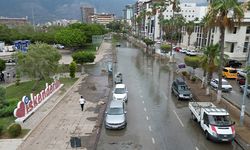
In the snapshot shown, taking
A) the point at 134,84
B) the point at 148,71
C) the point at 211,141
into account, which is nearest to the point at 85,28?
the point at 148,71

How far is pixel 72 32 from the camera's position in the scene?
74375 mm

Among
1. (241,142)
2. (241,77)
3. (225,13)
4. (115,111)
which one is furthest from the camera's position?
(241,77)

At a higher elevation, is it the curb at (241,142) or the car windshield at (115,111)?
the car windshield at (115,111)

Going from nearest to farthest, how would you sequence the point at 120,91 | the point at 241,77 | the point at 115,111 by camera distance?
the point at 115,111, the point at 120,91, the point at 241,77

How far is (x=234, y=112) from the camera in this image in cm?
2592

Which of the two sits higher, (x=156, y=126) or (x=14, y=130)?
(x=14, y=130)

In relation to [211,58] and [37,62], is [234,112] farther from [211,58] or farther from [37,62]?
[37,62]

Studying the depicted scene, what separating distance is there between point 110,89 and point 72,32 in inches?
1699

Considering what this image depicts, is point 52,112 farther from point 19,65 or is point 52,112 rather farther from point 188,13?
point 188,13

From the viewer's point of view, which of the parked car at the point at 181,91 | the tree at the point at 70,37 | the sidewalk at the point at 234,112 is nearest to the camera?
the sidewalk at the point at 234,112

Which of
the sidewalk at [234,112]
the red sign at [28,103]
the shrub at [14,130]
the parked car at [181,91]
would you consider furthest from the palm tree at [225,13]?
the shrub at [14,130]

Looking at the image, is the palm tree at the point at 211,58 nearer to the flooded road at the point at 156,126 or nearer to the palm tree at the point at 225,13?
the palm tree at the point at 225,13

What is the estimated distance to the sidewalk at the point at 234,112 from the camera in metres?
19.6

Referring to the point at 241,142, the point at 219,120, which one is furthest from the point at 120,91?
the point at 241,142
